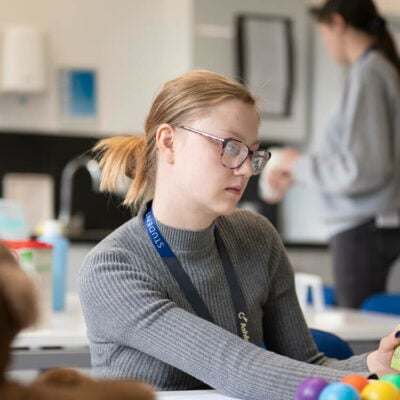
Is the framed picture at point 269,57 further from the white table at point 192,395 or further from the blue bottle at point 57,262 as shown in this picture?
the white table at point 192,395

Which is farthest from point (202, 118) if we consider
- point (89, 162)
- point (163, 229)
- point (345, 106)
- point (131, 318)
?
point (89, 162)

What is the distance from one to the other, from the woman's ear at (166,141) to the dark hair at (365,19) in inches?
69.8

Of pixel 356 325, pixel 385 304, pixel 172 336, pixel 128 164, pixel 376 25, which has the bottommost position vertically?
pixel 385 304

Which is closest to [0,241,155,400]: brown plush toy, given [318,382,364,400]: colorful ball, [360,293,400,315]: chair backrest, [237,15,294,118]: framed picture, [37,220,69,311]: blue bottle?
[318,382,364,400]: colorful ball

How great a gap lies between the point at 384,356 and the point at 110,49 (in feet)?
14.0

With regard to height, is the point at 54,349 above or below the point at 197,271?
below

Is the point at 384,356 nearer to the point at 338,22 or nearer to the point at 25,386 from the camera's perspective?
the point at 25,386

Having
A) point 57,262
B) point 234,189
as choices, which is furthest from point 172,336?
point 57,262

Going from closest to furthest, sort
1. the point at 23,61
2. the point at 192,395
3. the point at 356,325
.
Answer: the point at 192,395 < the point at 356,325 < the point at 23,61

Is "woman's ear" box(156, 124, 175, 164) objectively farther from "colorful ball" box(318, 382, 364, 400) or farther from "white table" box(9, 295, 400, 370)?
"colorful ball" box(318, 382, 364, 400)

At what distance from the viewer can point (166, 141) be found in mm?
1570

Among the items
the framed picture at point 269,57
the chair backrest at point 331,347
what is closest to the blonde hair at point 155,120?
the chair backrest at point 331,347

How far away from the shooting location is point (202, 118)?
5.02 feet

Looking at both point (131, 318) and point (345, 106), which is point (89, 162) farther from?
point (131, 318)
